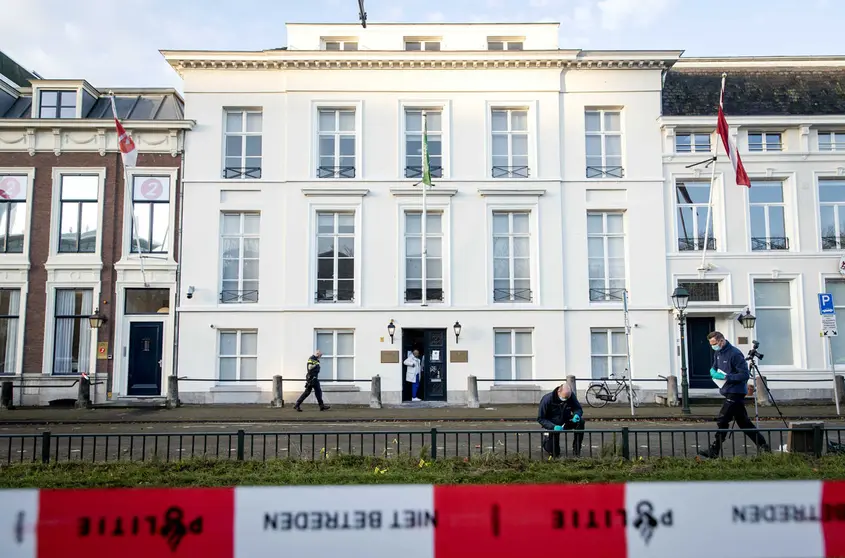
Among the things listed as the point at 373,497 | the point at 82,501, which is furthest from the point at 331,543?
the point at 82,501

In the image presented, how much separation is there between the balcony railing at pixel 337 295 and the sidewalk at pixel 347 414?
12.4ft

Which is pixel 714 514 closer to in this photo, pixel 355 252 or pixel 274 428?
pixel 274 428

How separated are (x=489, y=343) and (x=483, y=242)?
342cm

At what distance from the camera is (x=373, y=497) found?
4164mm

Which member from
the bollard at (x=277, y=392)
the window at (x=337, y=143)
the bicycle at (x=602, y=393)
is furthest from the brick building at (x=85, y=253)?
the bicycle at (x=602, y=393)

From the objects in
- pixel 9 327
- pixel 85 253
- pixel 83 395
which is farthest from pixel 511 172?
pixel 9 327

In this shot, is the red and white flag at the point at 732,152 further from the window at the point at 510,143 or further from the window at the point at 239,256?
the window at the point at 239,256

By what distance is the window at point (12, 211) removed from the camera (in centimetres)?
2306

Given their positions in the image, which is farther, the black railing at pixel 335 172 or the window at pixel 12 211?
the black railing at pixel 335 172

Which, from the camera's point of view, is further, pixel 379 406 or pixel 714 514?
pixel 379 406

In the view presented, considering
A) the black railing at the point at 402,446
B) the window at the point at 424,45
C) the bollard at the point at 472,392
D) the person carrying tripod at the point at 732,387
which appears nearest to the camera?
the black railing at the point at 402,446

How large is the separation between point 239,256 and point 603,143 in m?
13.2

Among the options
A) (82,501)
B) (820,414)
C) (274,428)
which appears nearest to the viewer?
(82,501)

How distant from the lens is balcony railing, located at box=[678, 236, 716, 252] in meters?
23.2
